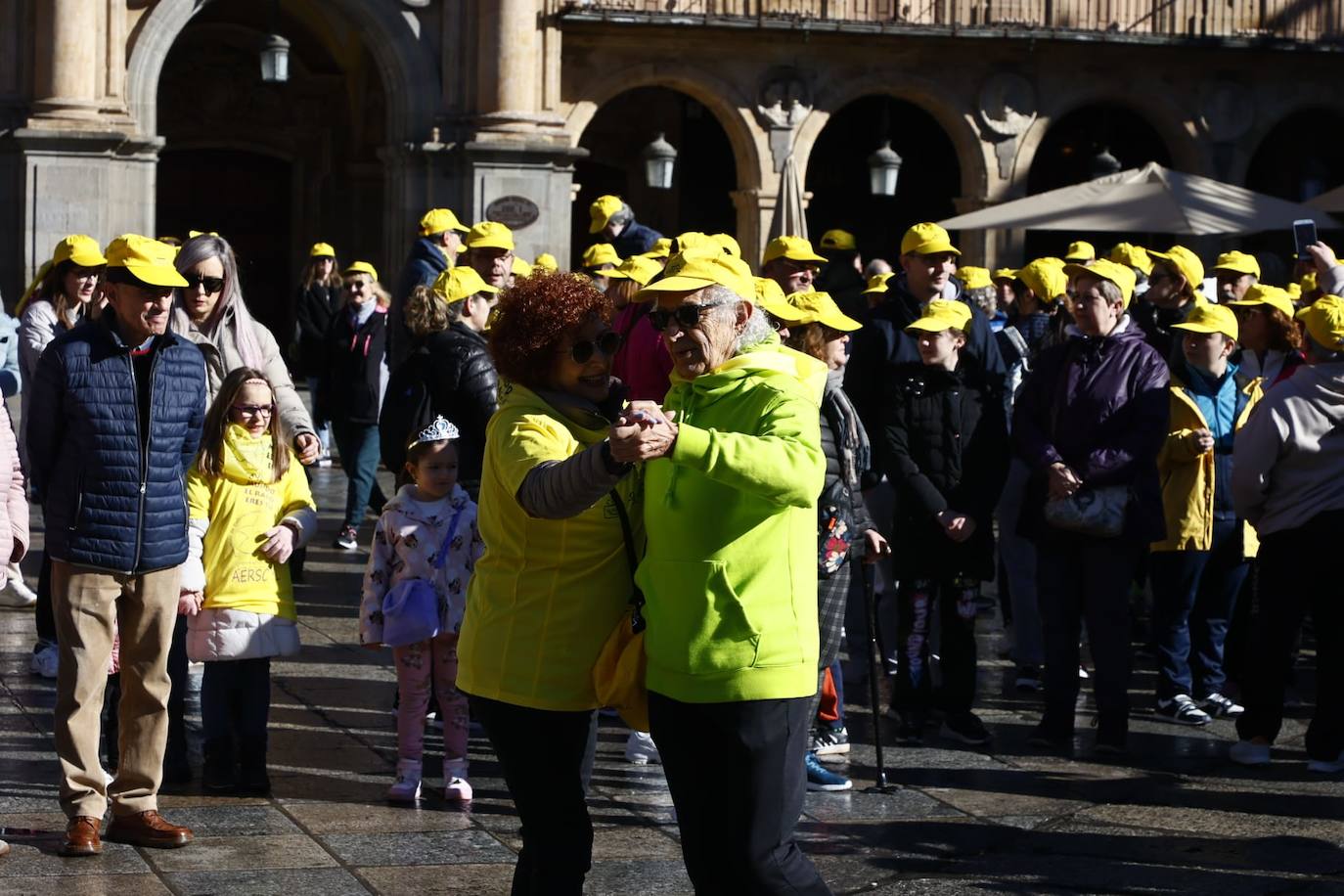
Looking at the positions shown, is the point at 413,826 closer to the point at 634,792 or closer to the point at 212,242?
the point at 634,792

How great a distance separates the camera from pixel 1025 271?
1279cm

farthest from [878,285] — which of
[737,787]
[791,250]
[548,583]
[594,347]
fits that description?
[737,787]

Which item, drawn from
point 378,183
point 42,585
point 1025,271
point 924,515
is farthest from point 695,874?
point 378,183

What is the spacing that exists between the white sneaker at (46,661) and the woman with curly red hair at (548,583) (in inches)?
189

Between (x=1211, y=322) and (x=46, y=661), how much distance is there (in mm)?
5212

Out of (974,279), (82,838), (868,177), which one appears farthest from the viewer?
(868,177)

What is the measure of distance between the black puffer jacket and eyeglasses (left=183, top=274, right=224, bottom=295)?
2.63m

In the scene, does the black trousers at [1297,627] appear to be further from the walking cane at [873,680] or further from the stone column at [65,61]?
the stone column at [65,61]

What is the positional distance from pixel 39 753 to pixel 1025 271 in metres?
6.69

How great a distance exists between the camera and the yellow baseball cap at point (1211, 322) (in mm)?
9633

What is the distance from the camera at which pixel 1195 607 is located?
10.0 meters

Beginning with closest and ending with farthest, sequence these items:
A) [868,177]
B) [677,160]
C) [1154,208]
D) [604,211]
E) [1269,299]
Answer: [1269,299] < [604,211] < [1154,208] < [677,160] < [868,177]

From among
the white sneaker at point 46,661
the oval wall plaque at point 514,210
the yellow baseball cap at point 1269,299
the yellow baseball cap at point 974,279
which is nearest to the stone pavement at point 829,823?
the white sneaker at point 46,661

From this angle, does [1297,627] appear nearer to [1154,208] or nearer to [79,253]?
[79,253]
